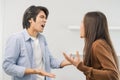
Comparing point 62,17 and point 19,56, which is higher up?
point 62,17

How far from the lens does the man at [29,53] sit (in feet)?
6.22

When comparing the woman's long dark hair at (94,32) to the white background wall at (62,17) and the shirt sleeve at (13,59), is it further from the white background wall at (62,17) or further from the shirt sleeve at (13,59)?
the white background wall at (62,17)

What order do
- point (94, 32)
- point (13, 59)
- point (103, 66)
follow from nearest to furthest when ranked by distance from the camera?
point (103, 66), point (94, 32), point (13, 59)

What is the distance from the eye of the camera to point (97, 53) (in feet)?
4.97

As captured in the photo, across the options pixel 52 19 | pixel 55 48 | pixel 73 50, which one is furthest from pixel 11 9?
pixel 73 50

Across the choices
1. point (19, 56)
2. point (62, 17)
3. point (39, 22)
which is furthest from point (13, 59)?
point (62, 17)

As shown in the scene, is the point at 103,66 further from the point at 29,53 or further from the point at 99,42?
the point at 29,53

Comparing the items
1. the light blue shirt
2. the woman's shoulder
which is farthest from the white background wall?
the woman's shoulder

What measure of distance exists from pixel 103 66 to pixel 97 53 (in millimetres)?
93

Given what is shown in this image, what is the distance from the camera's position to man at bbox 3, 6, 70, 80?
190 centimetres

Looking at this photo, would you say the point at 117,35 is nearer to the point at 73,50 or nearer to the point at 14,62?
the point at 73,50

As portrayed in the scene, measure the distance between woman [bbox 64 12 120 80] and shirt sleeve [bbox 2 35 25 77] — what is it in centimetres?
50

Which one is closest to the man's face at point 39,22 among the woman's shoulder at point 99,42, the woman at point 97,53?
the woman at point 97,53

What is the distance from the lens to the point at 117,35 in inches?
113
